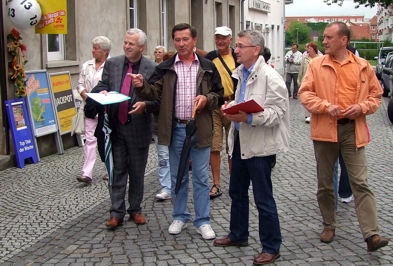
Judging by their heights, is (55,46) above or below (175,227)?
above

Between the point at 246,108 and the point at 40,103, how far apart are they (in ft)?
20.9

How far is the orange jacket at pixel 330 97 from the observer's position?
5398mm

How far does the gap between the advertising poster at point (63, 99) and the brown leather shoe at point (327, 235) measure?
21.2 feet

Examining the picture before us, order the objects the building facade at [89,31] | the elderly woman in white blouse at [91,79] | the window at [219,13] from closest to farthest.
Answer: the elderly woman in white blouse at [91,79], the building facade at [89,31], the window at [219,13]

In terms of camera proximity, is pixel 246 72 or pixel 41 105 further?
pixel 41 105

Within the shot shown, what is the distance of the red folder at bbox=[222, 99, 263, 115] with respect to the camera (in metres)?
4.92

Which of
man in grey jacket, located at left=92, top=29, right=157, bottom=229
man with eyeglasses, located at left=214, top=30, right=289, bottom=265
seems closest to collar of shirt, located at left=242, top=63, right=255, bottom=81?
man with eyeglasses, located at left=214, top=30, right=289, bottom=265

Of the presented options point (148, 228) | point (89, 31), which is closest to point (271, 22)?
point (89, 31)

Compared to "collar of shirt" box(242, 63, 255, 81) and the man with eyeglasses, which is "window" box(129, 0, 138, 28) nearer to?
"collar of shirt" box(242, 63, 255, 81)

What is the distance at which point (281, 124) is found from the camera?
521 centimetres

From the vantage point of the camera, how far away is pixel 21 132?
10.0 m

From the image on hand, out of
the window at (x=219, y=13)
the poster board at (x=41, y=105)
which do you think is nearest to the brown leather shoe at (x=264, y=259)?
the poster board at (x=41, y=105)

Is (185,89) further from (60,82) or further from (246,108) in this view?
(60,82)

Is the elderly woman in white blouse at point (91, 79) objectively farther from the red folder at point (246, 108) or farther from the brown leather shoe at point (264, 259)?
the brown leather shoe at point (264, 259)
